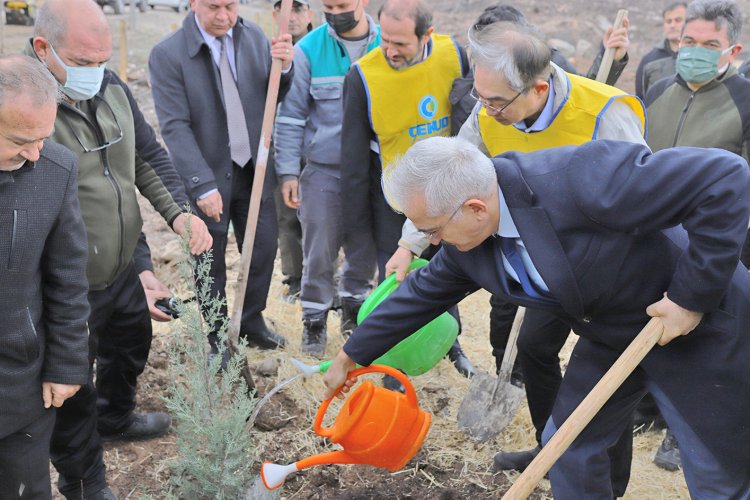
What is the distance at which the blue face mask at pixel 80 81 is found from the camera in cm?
310

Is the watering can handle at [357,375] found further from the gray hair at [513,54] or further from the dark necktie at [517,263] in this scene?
the gray hair at [513,54]

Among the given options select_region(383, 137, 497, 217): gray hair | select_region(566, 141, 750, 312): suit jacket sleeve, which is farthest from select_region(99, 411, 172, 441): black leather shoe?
select_region(566, 141, 750, 312): suit jacket sleeve

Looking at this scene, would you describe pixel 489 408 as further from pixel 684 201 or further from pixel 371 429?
pixel 684 201

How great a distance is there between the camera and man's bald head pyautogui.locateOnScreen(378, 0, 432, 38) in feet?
12.8

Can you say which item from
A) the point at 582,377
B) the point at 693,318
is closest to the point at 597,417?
the point at 582,377

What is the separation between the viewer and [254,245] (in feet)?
15.1

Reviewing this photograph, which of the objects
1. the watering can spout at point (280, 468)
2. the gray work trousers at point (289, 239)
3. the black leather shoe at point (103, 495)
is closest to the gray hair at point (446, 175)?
the watering can spout at point (280, 468)

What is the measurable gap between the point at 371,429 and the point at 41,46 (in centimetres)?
194

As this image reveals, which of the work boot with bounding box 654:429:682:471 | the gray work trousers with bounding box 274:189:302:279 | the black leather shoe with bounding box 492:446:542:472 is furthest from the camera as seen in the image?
the gray work trousers with bounding box 274:189:302:279

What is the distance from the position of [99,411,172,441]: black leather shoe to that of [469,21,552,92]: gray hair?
234 centimetres

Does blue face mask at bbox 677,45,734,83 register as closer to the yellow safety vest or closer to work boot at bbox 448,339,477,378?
the yellow safety vest

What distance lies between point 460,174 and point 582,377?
0.93 meters

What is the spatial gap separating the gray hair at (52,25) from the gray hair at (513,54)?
156 centimetres

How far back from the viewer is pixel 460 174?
7.52ft
